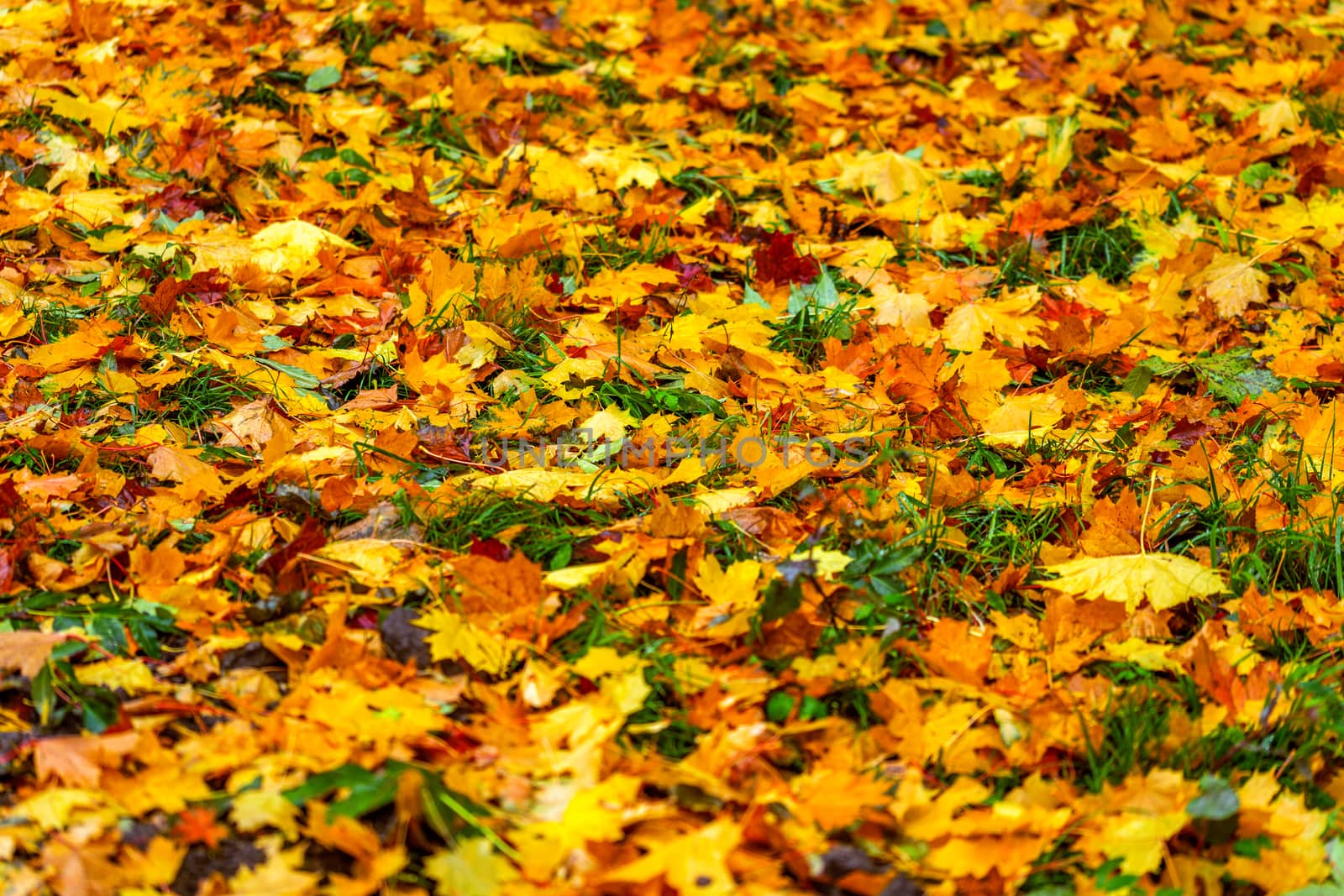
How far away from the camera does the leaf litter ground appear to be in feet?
5.57

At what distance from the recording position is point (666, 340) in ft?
9.45

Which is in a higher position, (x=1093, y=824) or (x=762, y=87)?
(x=762, y=87)

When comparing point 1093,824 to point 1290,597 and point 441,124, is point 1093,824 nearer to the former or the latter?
point 1290,597

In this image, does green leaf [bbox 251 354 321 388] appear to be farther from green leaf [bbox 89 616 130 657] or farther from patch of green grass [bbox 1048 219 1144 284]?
patch of green grass [bbox 1048 219 1144 284]

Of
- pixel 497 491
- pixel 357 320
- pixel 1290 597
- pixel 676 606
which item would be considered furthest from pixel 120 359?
pixel 1290 597

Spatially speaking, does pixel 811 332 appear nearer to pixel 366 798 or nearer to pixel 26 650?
pixel 366 798

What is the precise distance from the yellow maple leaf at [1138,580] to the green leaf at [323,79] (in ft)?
9.24

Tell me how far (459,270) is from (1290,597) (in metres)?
1.91

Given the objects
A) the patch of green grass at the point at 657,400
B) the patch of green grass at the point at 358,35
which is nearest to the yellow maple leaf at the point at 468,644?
the patch of green grass at the point at 657,400

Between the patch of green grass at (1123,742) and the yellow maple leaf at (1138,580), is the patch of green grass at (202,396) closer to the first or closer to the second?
the yellow maple leaf at (1138,580)

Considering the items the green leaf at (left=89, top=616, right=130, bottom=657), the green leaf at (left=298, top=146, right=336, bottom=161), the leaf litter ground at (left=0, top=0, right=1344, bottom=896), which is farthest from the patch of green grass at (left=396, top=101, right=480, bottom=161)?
the green leaf at (left=89, top=616, right=130, bottom=657)

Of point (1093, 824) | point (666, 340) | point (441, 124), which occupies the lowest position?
point (1093, 824)

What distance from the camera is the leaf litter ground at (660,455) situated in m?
1.70

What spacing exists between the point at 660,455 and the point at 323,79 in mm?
2115
